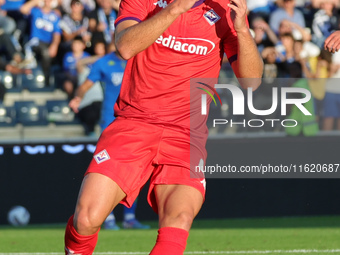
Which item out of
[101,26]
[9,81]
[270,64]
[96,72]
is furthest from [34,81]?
[96,72]

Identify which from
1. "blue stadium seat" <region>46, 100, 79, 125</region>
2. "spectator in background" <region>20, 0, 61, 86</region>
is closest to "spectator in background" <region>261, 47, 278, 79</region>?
"blue stadium seat" <region>46, 100, 79, 125</region>

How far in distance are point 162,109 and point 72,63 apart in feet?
28.9

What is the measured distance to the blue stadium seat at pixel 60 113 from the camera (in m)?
12.5

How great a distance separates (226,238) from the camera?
8.74 m

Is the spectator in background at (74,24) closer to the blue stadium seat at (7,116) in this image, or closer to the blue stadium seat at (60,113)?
the blue stadium seat at (60,113)

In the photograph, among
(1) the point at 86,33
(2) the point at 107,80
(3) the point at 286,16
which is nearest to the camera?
(2) the point at 107,80

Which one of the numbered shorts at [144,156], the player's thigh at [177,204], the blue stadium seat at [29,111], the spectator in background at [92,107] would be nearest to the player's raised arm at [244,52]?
the numbered shorts at [144,156]

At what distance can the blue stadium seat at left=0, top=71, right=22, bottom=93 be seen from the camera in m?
13.8

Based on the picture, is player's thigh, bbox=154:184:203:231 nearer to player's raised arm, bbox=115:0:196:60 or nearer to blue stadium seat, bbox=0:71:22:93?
player's raised arm, bbox=115:0:196:60

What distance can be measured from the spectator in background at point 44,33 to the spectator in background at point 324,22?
507 centimetres

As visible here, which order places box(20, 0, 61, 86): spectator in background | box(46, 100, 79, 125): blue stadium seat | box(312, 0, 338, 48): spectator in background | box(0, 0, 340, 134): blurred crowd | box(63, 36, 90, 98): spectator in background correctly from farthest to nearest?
1. box(312, 0, 338, 48): spectator in background
2. box(20, 0, 61, 86): spectator in background
3. box(63, 36, 90, 98): spectator in background
4. box(0, 0, 340, 134): blurred crowd
5. box(46, 100, 79, 125): blue stadium seat

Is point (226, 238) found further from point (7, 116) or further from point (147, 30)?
point (7, 116)

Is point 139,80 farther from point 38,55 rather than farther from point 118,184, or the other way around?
point 38,55

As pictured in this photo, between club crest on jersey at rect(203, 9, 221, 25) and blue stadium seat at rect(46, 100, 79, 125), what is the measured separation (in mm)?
7615
